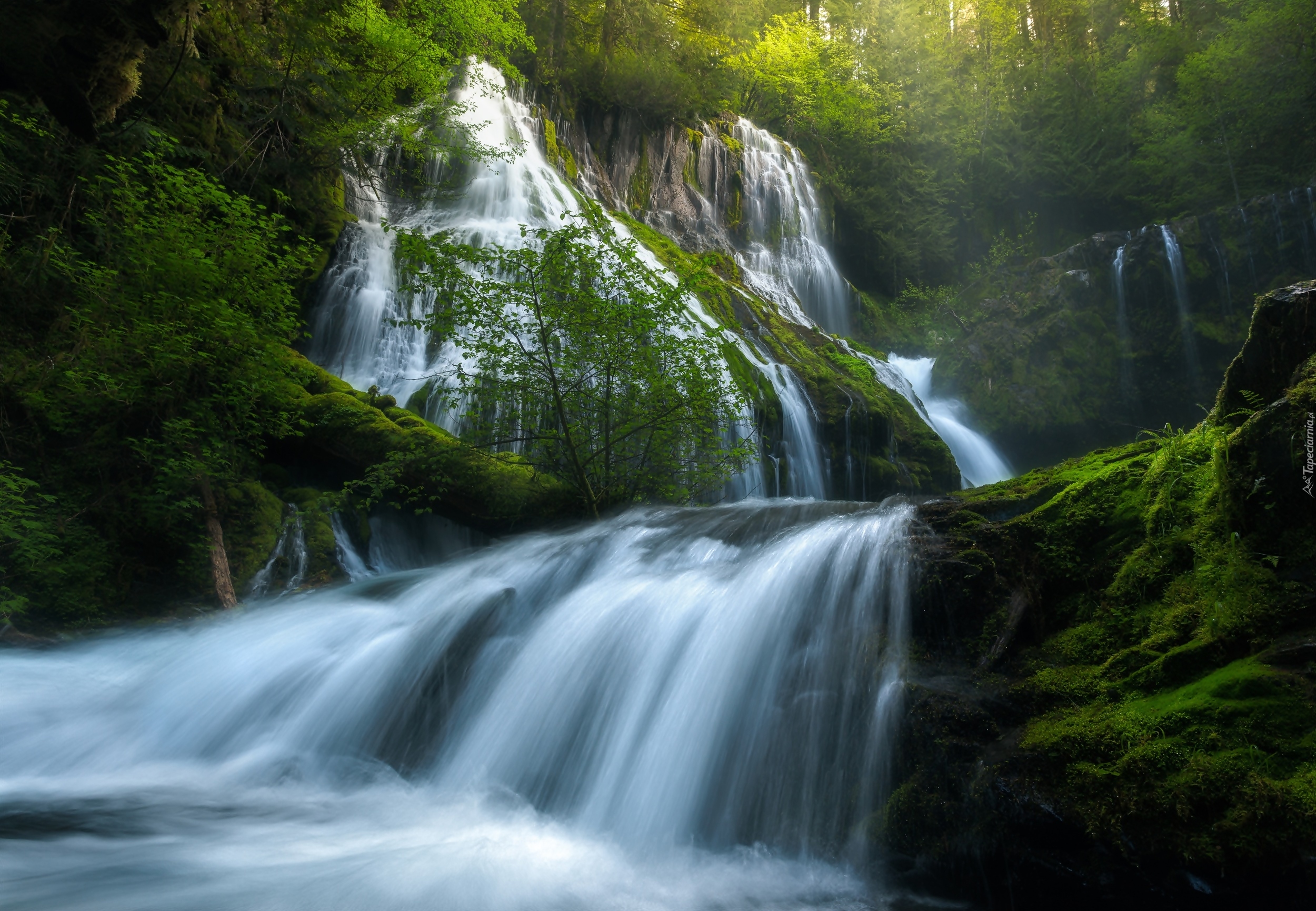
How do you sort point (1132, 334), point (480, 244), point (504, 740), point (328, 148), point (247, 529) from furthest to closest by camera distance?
point (1132, 334), point (480, 244), point (328, 148), point (247, 529), point (504, 740)

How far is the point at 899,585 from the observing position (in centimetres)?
362

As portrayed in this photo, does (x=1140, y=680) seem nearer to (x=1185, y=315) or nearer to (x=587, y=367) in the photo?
(x=587, y=367)

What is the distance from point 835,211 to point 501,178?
39.1 feet

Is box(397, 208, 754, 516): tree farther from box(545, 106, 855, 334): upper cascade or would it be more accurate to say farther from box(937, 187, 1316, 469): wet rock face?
box(937, 187, 1316, 469): wet rock face

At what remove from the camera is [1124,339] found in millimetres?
16750

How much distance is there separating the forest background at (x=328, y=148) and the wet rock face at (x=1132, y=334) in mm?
3008

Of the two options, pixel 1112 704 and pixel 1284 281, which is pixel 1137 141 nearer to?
pixel 1284 281

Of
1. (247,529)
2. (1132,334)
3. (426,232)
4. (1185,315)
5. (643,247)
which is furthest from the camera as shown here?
(1132,334)

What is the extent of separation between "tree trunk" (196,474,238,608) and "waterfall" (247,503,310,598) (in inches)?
13.4

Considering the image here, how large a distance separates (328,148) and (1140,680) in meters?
12.7

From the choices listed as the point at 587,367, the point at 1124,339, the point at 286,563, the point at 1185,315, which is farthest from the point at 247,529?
the point at 1185,315

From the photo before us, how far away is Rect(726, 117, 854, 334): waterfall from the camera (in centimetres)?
1909

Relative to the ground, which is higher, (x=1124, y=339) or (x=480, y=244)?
(x=480, y=244)

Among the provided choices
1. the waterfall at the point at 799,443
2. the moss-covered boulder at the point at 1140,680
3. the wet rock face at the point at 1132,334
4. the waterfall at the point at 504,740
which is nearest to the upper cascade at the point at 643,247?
the waterfall at the point at 799,443
